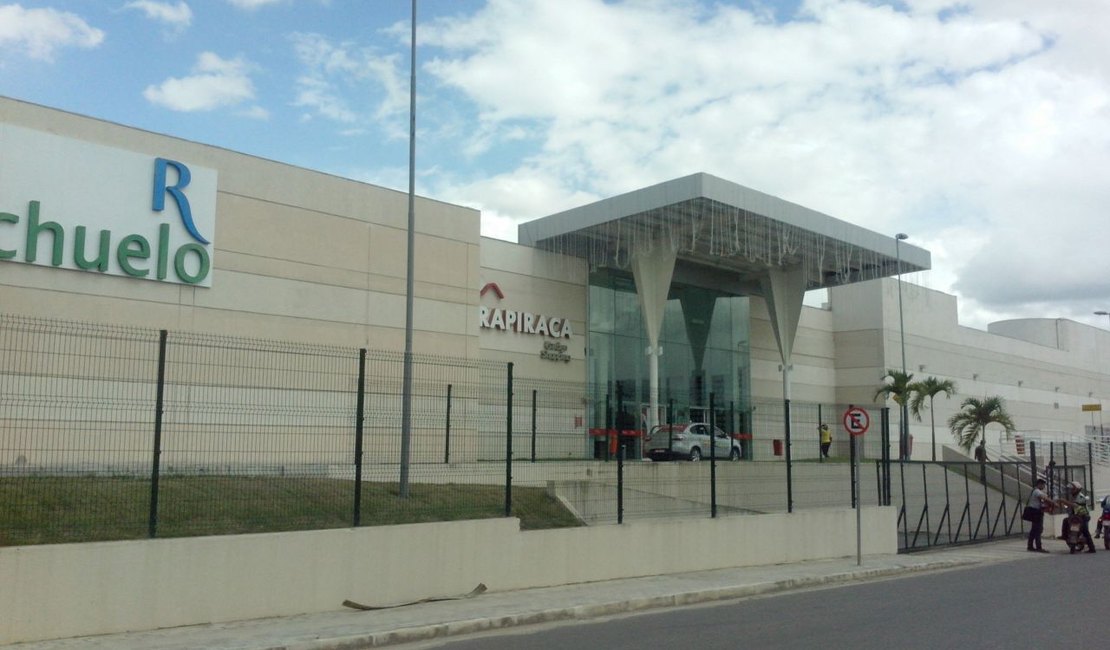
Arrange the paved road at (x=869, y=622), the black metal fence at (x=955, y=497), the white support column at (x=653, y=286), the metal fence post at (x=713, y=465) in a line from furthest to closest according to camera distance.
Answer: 1. the white support column at (x=653, y=286)
2. the black metal fence at (x=955, y=497)
3. the metal fence post at (x=713, y=465)
4. the paved road at (x=869, y=622)

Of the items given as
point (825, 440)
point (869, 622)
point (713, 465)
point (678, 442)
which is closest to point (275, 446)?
point (869, 622)

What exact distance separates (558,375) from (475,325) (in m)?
5.59

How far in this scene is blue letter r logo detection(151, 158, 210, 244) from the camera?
2336cm

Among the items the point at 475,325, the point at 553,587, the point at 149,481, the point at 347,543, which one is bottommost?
the point at 553,587

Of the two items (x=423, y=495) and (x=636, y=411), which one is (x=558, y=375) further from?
(x=423, y=495)

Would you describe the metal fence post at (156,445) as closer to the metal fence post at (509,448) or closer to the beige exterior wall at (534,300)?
the metal fence post at (509,448)

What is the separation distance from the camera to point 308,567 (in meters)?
11.8

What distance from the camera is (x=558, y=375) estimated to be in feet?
114

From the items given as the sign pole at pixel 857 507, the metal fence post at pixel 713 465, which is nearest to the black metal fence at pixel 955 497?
the sign pole at pixel 857 507

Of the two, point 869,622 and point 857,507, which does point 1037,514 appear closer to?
point 857,507

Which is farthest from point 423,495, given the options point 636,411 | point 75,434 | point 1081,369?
point 1081,369

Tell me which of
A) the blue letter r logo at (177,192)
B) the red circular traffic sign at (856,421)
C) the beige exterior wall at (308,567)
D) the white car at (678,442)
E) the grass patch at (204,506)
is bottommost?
the beige exterior wall at (308,567)

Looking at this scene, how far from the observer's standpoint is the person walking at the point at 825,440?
21.0 m

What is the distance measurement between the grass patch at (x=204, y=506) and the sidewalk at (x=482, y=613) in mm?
1292
